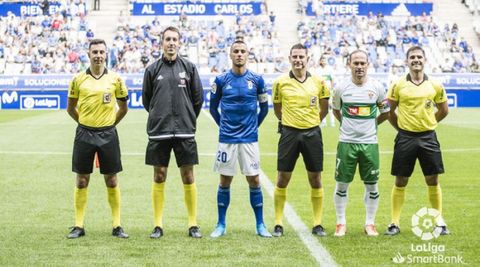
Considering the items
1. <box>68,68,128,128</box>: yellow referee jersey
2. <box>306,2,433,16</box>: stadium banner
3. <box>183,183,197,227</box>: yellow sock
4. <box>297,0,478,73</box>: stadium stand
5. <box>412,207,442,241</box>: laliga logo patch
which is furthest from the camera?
A: <box>306,2,433,16</box>: stadium banner

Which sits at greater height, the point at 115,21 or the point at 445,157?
the point at 115,21

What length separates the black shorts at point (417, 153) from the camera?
28.4 feet

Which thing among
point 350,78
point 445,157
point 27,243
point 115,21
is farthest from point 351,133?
point 115,21

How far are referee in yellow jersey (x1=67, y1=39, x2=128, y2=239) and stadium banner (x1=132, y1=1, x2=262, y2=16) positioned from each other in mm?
37469

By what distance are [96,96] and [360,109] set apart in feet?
8.69

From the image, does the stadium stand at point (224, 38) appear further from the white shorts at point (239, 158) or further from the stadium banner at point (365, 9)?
the white shorts at point (239, 158)

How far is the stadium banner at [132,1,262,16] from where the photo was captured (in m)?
45.8

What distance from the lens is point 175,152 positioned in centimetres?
862

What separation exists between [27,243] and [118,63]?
108 ft

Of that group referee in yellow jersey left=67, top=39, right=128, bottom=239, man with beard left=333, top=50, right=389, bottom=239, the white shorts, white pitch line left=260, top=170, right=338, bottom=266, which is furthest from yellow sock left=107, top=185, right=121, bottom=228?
man with beard left=333, top=50, right=389, bottom=239

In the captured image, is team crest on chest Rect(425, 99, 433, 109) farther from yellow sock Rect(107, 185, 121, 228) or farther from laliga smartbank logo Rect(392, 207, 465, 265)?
yellow sock Rect(107, 185, 121, 228)

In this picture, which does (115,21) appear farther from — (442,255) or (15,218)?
(442,255)

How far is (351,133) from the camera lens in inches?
341

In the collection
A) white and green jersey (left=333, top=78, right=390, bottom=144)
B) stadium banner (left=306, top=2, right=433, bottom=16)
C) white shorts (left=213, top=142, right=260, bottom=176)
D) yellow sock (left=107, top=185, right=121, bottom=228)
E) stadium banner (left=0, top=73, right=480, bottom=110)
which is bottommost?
stadium banner (left=0, top=73, right=480, bottom=110)
